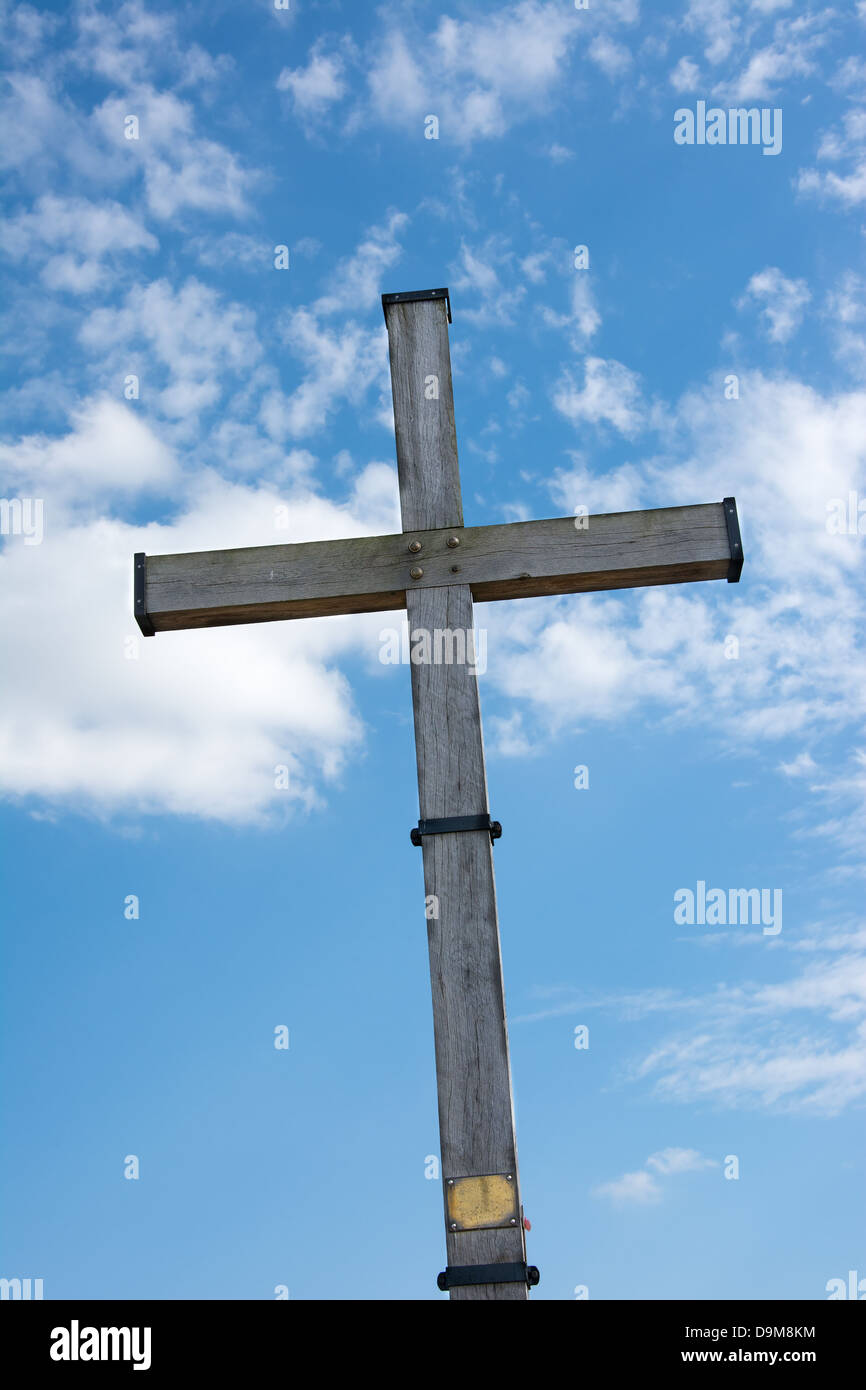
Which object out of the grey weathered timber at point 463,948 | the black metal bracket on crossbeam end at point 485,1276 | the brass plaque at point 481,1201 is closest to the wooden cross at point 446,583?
the grey weathered timber at point 463,948

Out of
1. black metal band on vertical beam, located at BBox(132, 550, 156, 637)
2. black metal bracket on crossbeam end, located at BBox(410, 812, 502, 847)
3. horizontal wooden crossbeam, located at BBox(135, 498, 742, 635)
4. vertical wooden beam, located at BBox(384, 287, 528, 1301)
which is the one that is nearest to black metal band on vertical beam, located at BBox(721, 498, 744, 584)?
horizontal wooden crossbeam, located at BBox(135, 498, 742, 635)

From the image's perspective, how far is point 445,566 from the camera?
4.99 m

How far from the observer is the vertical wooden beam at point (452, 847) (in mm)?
4207


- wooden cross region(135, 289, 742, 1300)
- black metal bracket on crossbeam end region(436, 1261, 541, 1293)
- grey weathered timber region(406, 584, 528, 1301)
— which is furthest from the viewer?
wooden cross region(135, 289, 742, 1300)

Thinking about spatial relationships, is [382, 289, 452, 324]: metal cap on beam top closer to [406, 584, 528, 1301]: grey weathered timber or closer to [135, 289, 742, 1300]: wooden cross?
[135, 289, 742, 1300]: wooden cross

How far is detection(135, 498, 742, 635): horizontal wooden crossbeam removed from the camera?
197 inches

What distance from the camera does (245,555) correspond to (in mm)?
5148

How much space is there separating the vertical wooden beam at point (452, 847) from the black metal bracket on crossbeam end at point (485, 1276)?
2 centimetres

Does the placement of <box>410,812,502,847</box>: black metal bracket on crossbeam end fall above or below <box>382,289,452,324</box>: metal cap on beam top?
below

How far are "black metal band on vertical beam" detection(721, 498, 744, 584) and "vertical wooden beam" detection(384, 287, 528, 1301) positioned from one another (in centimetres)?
103
